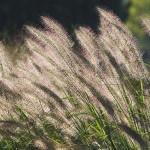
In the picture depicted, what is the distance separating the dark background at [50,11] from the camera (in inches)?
562

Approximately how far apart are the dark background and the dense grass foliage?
10.2 m

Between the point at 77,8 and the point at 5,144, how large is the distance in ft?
36.4

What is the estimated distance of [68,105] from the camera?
381 centimetres

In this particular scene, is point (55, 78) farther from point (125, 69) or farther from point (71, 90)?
point (125, 69)

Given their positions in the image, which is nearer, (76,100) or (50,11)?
(76,100)

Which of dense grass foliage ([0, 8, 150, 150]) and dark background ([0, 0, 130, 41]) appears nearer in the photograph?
dense grass foliage ([0, 8, 150, 150])

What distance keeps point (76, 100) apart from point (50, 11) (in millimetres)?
10851

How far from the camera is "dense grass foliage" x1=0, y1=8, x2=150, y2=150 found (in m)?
3.71

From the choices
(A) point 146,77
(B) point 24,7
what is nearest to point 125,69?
(A) point 146,77

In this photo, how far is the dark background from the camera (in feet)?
46.8

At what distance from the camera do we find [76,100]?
12.5 ft

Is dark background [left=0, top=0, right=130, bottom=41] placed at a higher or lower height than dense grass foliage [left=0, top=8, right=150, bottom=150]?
higher

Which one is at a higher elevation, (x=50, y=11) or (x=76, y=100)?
(x=50, y=11)

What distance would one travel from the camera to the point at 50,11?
14.5 meters
